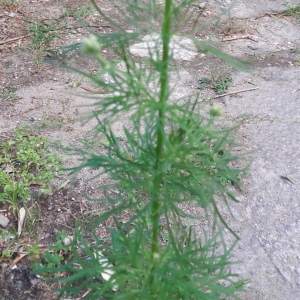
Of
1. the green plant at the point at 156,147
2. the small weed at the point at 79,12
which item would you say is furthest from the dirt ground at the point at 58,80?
the green plant at the point at 156,147

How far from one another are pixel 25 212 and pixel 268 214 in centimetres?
110

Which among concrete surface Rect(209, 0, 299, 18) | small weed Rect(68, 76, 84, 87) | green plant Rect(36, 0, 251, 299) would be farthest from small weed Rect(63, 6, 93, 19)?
green plant Rect(36, 0, 251, 299)

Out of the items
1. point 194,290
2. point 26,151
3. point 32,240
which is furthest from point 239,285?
point 26,151

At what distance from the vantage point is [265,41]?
136 inches

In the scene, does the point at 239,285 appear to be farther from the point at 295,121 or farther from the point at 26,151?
the point at 295,121

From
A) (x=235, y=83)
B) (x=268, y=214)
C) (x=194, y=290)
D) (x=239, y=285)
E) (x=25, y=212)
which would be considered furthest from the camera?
(x=235, y=83)

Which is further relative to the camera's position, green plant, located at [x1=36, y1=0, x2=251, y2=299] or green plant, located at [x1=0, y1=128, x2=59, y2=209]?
green plant, located at [x1=0, y1=128, x2=59, y2=209]

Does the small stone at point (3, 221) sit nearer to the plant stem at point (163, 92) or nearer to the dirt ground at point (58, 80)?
the dirt ground at point (58, 80)

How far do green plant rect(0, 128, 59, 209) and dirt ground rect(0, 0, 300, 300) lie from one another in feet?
0.17

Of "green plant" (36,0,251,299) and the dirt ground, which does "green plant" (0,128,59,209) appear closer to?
the dirt ground

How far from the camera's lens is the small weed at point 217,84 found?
2847 millimetres

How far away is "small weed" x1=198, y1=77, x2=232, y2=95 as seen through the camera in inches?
112

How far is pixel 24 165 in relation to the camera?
218 cm

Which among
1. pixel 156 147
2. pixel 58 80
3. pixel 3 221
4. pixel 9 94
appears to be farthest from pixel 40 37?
pixel 156 147
